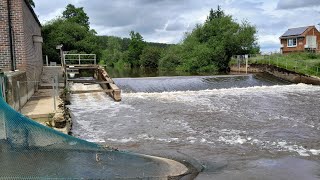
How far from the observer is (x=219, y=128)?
480 inches

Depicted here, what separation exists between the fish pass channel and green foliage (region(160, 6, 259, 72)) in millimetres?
24159

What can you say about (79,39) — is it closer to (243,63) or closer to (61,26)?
(61,26)

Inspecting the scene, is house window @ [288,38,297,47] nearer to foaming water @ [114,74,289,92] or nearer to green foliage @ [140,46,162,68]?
green foliage @ [140,46,162,68]

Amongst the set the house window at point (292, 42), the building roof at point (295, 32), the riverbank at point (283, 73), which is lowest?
the riverbank at point (283, 73)

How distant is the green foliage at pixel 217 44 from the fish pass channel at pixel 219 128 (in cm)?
2416

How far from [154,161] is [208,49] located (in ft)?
137

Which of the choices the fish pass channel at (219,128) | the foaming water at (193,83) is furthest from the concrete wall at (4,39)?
the foaming water at (193,83)

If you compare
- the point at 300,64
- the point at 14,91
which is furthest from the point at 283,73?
the point at 14,91

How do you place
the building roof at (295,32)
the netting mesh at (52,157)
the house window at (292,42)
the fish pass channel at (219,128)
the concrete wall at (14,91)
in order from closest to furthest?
the netting mesh at (52,157), the fish pass channel at (219,128), the concrete wall at (14,91), the building roof at (295,32), the house window at (292,42)

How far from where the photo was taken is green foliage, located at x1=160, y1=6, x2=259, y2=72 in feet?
153

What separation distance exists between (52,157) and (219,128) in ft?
23.0

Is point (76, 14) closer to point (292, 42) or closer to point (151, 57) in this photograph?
point (151, 57)

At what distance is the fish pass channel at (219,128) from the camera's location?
26.8 feet

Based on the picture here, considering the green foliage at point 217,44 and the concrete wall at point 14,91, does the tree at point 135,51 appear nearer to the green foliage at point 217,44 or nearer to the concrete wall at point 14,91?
the green foliage at point 217,44
